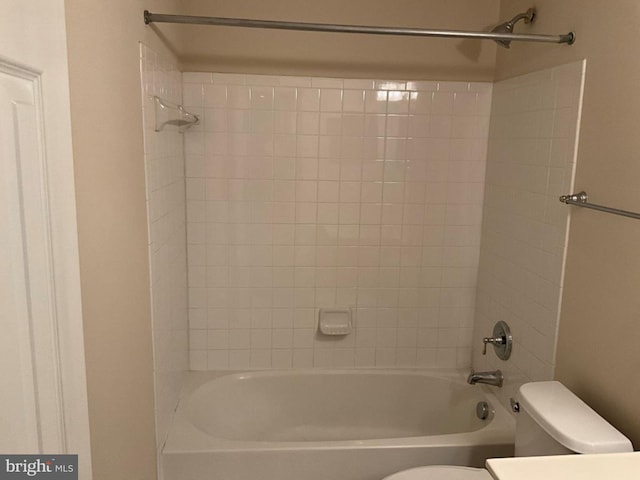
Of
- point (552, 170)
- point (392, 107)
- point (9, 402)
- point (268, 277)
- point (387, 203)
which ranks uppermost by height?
point (392, 107)

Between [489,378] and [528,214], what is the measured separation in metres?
0.76

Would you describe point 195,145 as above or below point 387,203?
above

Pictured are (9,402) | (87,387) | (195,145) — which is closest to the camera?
(9,402)

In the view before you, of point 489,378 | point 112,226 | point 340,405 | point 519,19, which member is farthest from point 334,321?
point 519,19

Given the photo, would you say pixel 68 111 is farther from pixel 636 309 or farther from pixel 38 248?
pixel 636 309

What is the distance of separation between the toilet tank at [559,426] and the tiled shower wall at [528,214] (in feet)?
1.04

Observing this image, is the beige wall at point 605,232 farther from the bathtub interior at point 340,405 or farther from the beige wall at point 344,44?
the bathtub interior at point 340,405

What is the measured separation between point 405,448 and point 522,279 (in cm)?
83

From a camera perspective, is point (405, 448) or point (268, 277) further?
point (268, 277)

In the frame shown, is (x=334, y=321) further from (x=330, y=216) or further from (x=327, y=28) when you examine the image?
(x=327, y=28)

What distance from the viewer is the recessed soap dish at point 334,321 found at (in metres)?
2.62

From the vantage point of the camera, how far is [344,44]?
2459 mm

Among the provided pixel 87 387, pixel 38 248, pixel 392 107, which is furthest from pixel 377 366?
pixel 38 248

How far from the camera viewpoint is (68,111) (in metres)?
1.09
